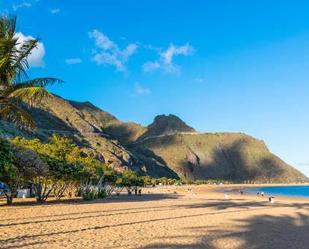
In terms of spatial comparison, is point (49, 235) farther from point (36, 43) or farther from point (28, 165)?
point (28, 165)

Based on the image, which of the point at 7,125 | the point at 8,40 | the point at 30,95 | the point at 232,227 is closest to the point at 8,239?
the point at 30,95

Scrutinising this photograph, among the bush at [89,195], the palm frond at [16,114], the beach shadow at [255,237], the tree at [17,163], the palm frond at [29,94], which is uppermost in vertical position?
the palm frond at [29,94]

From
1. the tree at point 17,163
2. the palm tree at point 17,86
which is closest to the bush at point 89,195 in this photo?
the tree at point 17,163

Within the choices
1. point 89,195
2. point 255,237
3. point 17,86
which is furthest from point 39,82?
point 89,195

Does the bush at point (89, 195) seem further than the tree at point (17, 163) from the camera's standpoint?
Yes

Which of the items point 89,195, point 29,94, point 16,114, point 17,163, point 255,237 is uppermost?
point 29,94

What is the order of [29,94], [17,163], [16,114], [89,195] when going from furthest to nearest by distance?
[89,195]
[17,163]
[16,114]
[29,94]

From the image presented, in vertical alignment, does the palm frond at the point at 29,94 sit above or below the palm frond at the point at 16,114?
above

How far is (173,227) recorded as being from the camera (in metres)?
19.5

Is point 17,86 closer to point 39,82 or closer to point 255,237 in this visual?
point 39,82

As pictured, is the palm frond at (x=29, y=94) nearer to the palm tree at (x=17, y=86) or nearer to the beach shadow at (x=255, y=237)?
the palm tree at (x=17, y=86)

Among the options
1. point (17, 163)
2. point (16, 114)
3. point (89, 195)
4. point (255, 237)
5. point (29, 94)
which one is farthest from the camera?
point (89, 195)

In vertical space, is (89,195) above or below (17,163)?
below

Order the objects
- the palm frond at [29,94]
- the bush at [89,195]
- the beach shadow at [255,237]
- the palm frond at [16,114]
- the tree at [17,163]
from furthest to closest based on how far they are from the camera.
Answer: the bush at [89,195] → the tree at [17,163] → the palm frond at [16,114] → the palm frond at [29,94] → the beach shadow at [255,237]
